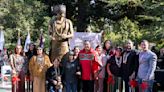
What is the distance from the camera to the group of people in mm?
11180

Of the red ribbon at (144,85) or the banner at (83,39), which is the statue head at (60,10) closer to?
the red ribbon at (144,85)

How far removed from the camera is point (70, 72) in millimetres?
11477

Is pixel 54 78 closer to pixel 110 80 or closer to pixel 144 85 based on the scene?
pixel 110 80

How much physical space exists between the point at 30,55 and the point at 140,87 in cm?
353

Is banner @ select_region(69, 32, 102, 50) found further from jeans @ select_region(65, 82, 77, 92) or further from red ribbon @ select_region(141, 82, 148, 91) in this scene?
red ribbon @ select_region(141, 82, 148, 91)

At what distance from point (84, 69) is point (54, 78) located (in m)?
0.79

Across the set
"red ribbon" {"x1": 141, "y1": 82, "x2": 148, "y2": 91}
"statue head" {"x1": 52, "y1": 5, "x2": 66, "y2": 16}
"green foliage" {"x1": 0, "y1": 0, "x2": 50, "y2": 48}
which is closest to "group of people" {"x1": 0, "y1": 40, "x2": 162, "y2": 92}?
"red ribbon" {"x1": 141, "y1": 82, "x2": 148, "y2": 91}

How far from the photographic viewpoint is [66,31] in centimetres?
1235

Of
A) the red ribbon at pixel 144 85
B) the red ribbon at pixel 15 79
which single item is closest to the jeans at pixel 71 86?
the red ribbon at pixel 15 79

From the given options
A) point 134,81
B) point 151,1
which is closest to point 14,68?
point 134,81

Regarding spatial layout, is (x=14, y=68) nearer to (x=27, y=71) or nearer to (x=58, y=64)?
(x=27, y=71)

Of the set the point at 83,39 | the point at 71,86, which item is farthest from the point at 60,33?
the point at 83,39

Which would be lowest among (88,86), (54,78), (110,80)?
(88,86)

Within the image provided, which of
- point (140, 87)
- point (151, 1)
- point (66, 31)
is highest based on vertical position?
point (151, 1)
